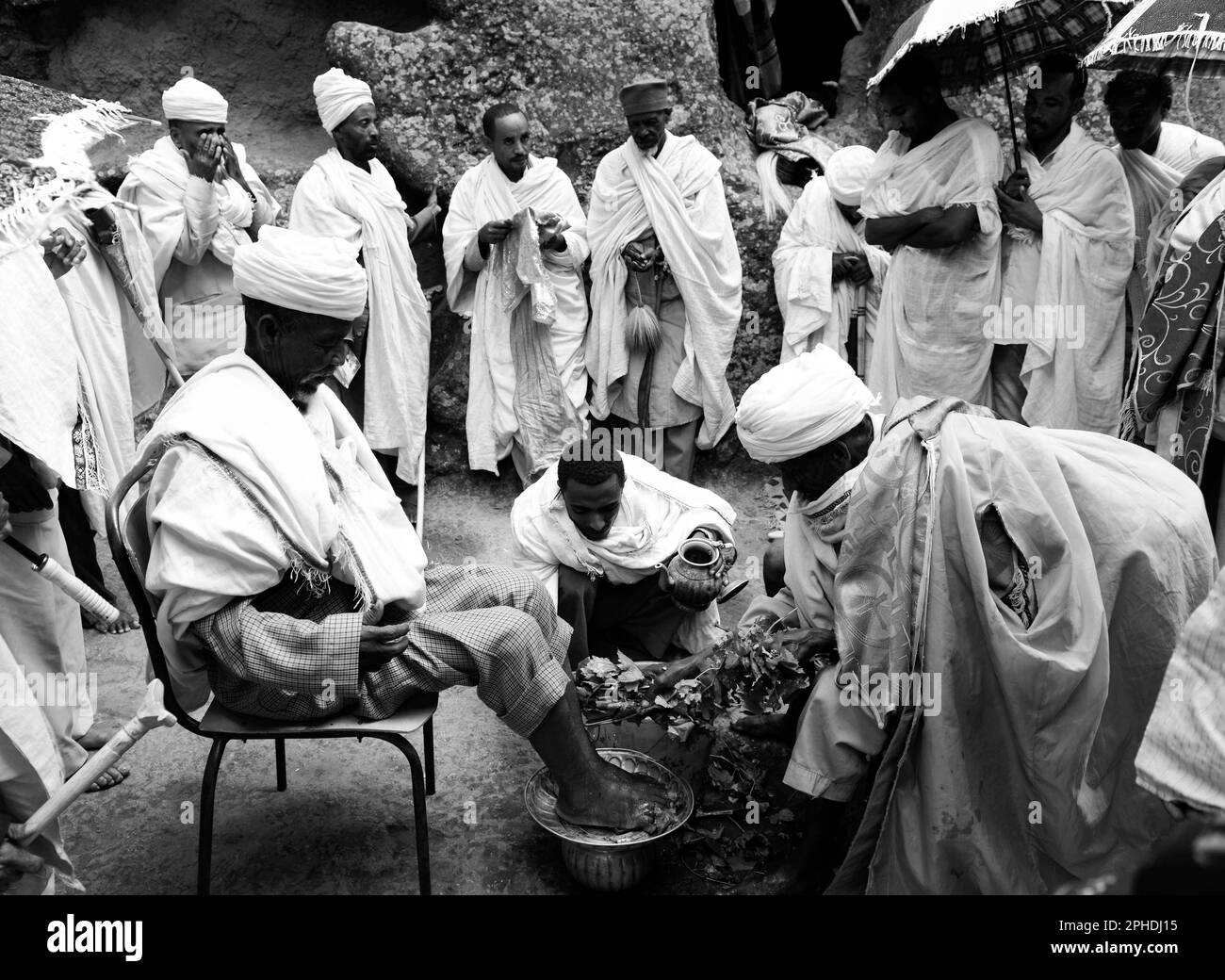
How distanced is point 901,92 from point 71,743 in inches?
173

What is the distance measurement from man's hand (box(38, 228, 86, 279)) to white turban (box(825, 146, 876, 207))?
399cm

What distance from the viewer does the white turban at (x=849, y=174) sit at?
6.45 meters

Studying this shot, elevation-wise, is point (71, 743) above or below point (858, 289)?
below

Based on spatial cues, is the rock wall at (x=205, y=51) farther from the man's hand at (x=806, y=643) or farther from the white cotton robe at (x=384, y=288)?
the man's hand at (x=806, y=643)

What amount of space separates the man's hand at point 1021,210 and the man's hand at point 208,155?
144 inches

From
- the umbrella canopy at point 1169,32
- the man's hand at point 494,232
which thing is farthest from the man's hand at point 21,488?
the umbrella canopy at point 1169,32

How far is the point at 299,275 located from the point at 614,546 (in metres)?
1.59

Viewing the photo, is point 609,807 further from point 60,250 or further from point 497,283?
point 497,283

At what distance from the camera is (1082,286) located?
5348mm

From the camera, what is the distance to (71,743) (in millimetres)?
3844

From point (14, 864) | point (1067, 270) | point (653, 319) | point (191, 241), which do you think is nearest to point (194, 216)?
point (191, 241)
